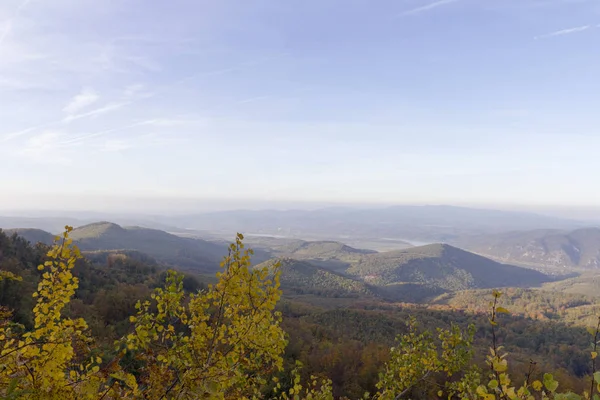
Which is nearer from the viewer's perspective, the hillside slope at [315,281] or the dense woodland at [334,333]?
the dense woodland at [334,333]

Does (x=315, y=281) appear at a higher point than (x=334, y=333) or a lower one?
lower

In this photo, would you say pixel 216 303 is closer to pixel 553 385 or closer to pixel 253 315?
pixel 253 315

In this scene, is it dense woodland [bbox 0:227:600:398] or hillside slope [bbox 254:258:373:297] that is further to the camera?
hillside slope [bbox 254:258:373:297]

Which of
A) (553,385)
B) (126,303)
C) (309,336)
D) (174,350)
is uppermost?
(553,385)

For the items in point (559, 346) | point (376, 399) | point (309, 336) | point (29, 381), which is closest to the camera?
point (29, 381)

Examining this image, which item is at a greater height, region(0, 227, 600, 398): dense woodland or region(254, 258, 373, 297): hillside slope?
region(0, 227, 600, 398): dense woodland

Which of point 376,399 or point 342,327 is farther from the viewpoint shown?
point 342,327

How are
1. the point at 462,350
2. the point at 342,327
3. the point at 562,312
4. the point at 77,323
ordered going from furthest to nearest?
the point at 562,312
the point at 342,327
the point at 462,350
the point at 77,323

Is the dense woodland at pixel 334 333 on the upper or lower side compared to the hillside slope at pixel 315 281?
upper

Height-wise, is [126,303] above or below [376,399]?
below

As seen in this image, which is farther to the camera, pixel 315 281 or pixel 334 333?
pixel 315 281

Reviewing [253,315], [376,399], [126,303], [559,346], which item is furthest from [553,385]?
[559,346]
